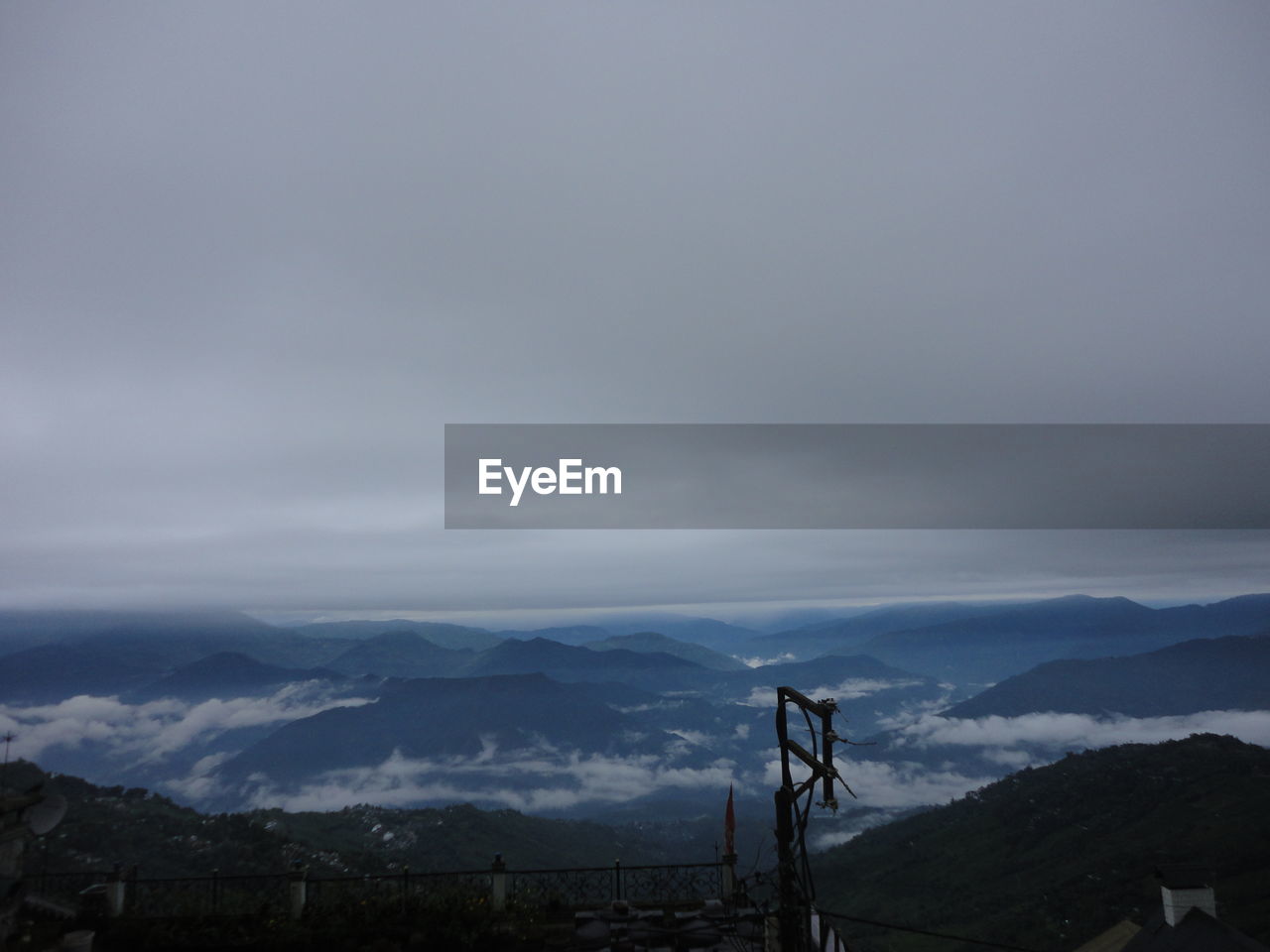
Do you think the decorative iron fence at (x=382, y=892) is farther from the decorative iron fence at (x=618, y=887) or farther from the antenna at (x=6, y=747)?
the antenna at (x=6, y=747)

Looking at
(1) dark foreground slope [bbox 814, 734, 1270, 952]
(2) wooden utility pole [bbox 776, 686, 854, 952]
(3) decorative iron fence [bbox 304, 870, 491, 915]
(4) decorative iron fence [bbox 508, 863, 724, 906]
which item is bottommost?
(1) dark foreground slope [bbox 814, 734, 1270, 952]

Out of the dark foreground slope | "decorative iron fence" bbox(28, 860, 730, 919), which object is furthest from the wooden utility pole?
the dark foreground slope

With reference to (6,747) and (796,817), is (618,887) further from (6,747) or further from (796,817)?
(6,747)

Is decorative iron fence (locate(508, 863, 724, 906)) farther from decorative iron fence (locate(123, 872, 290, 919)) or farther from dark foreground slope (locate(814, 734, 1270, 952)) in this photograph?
dark foreground slope (locate(814, 734, 1270, 952))

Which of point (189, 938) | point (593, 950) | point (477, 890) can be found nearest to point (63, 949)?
point (189, 938)

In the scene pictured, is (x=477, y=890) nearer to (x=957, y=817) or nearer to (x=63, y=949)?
(x=63, y=949)
